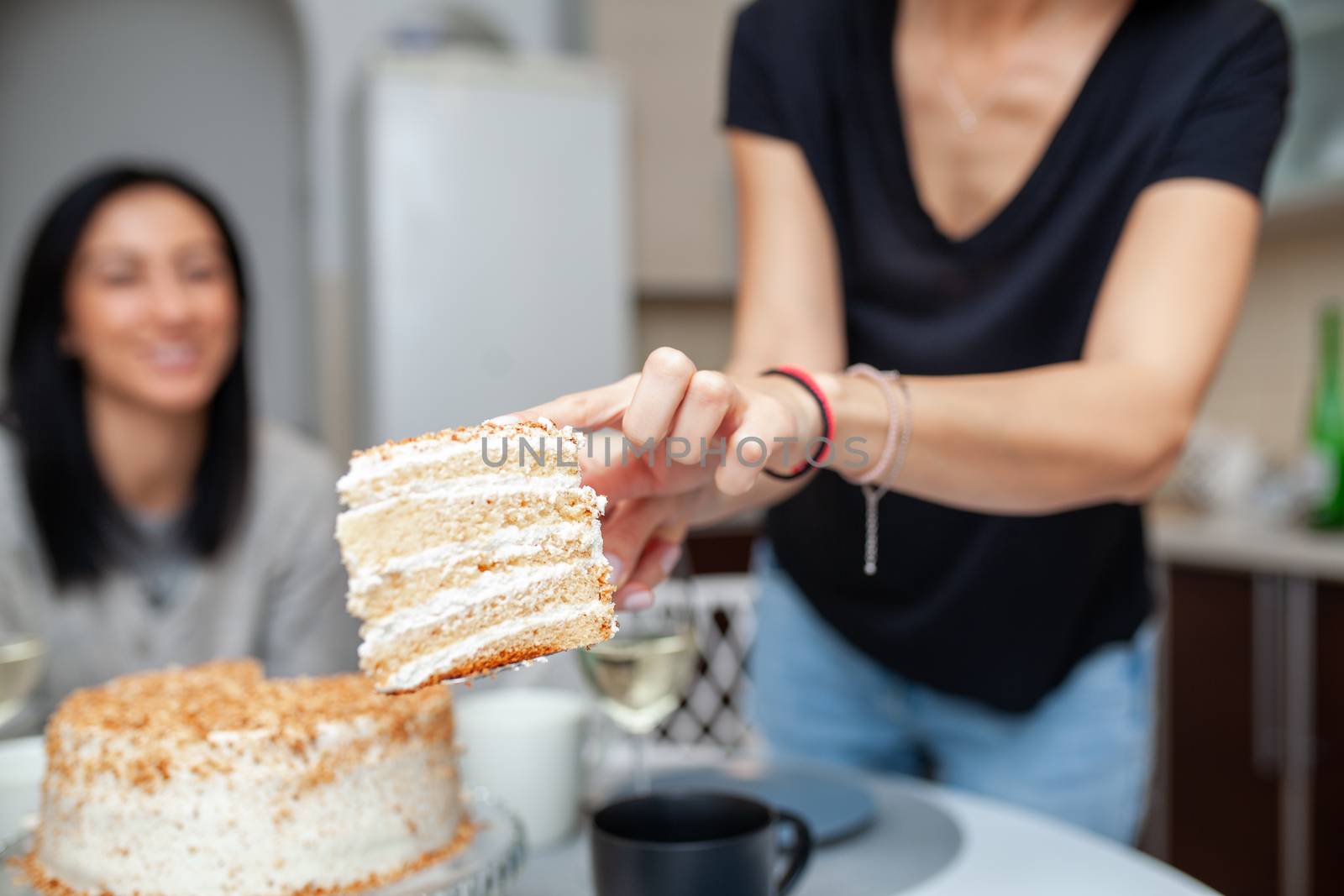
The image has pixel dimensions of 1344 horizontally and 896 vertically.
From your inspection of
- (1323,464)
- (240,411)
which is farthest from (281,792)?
(1323,464)

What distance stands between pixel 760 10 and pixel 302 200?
98.5 inches

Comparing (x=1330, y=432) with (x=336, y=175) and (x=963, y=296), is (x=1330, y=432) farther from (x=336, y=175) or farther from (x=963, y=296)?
(x=336, y=175)

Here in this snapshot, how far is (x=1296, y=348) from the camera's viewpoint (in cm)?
243

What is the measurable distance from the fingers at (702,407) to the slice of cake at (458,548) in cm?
5

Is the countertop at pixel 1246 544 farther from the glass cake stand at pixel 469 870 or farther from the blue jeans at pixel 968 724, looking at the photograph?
the glass cake stand at pixel 469 870

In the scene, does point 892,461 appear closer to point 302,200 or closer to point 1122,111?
point 1122,111

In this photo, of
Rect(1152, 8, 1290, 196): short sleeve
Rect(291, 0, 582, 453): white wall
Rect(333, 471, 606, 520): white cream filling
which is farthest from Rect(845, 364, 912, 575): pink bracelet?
Rect(291, 0, 582, 453): white wall

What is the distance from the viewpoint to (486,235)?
2.91 metres

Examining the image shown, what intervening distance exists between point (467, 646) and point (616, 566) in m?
0.17

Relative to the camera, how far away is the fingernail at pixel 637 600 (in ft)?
2.01

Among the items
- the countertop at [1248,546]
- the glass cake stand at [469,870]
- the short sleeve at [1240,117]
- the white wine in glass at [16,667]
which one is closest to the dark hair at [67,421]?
the white wine in glass at [16,667]

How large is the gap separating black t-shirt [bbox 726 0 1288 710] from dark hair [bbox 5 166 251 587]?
0.79 meters

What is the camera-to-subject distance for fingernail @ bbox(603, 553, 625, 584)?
2.02 feet

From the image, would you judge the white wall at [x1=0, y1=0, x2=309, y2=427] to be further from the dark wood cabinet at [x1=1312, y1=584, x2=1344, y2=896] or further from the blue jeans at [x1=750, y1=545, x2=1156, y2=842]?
the dark wood cabinet at [x1=1312, y1=584, x2=1344, y2=896]
